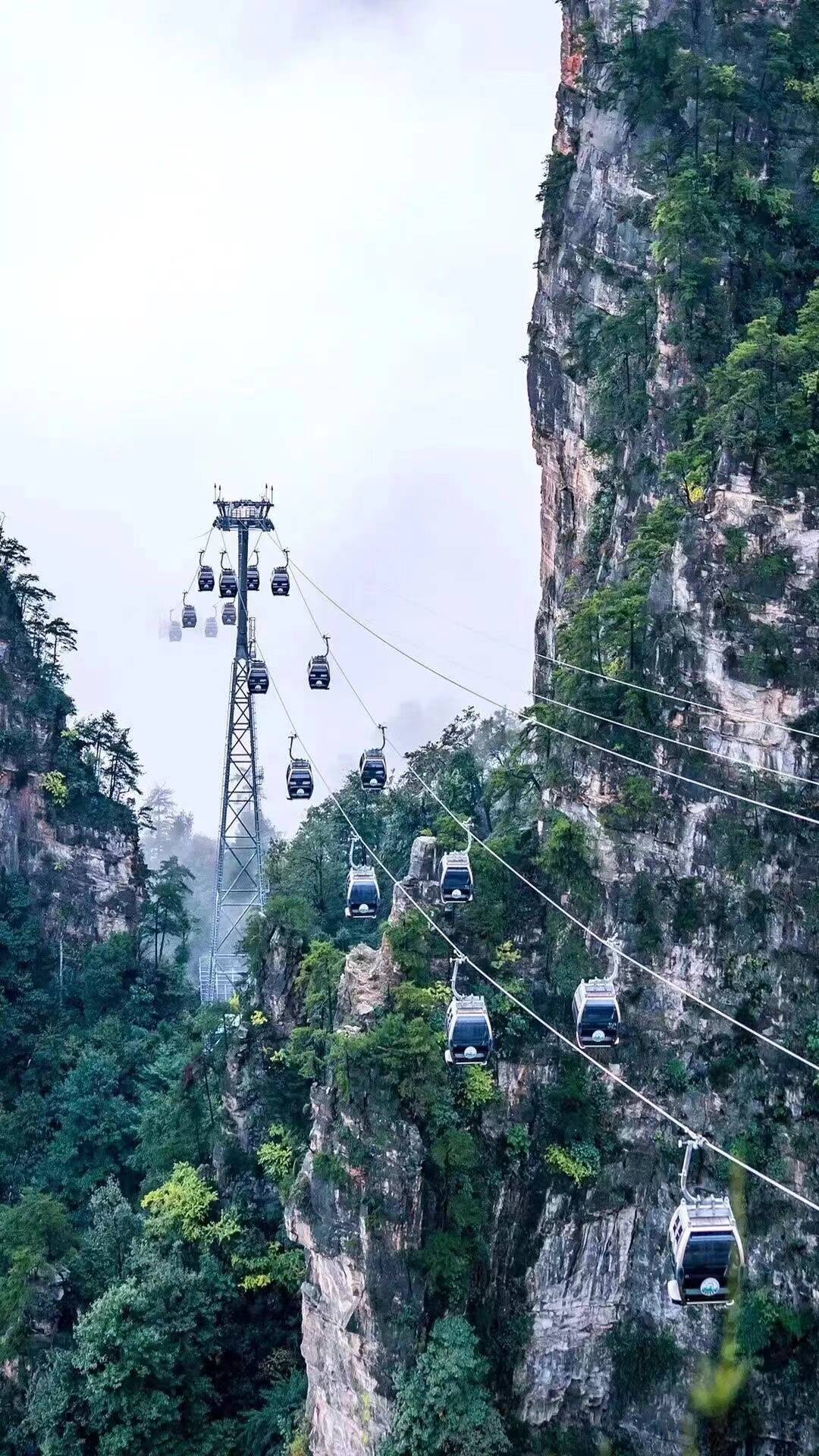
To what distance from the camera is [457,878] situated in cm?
3122

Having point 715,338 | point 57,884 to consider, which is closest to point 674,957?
point 715,338

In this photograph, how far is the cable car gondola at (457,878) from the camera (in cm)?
3117

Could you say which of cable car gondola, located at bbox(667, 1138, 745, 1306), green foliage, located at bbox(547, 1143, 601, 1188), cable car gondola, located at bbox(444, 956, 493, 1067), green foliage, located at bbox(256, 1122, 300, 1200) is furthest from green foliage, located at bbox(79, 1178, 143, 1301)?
cable car gondola, located at bbox(667, 1138, 745, 1306)

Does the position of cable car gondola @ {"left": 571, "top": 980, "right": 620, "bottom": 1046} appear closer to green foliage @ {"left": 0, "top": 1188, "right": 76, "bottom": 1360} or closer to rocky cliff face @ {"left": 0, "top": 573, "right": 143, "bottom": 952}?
green foliage @ {"left": 0, "top": 1188, "right": 76, "bottom": 1360}

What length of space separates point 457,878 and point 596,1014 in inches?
201

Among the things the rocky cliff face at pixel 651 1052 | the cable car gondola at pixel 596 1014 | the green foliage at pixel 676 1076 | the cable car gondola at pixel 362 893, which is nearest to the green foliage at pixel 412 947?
the rocky cliff face at pixel 651 1052

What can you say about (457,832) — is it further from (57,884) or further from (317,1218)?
(57,884)

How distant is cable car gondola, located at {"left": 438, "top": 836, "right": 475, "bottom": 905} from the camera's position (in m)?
31.2

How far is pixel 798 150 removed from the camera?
125 ft

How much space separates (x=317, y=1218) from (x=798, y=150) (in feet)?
102

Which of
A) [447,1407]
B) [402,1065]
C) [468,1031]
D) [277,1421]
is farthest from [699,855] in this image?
[277,1421]

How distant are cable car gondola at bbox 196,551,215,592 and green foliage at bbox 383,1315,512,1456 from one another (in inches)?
1029

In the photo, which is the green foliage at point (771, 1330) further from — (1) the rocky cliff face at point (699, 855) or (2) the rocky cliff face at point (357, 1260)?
(2) the rocky cliff face at point (357, 1260)

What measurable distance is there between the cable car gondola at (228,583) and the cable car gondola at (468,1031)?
71.6 feet
